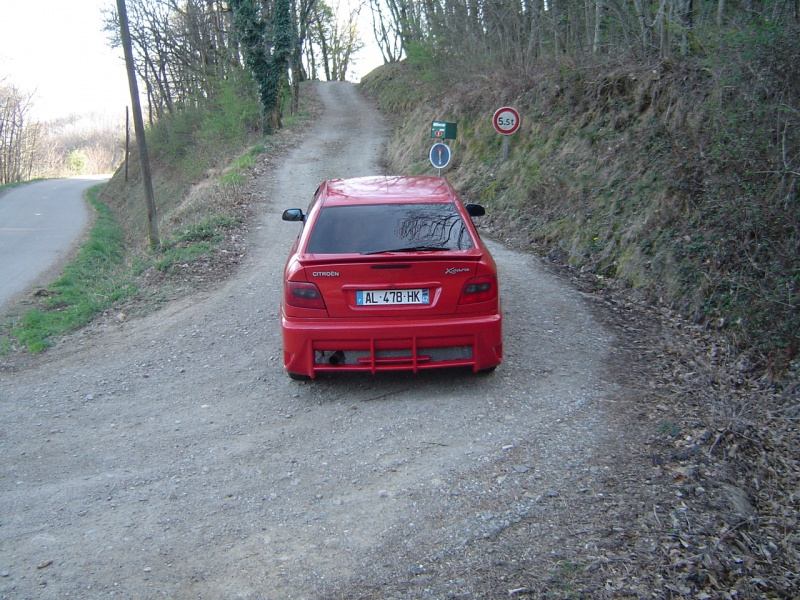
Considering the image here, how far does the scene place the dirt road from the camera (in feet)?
11.6

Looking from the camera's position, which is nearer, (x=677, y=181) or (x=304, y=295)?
(x=304, y=295)

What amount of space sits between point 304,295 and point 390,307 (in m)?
0.70

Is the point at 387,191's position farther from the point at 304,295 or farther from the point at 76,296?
the point at 76,296

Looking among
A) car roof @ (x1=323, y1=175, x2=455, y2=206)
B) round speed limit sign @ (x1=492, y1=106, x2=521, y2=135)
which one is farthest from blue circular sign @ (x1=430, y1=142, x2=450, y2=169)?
car roof @ (x1=323, y1=175, x2=455, y2=206)

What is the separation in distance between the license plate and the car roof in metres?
1.16

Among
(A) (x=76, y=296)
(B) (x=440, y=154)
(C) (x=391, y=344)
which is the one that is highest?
(B) (x=440, y=154)

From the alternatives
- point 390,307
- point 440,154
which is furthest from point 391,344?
point 440,154

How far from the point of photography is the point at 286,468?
15.1ft

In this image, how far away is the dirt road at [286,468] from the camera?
3.54 metres

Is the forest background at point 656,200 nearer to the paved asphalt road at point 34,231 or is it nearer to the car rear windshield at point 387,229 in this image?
the paved asphalt road at point 34,231

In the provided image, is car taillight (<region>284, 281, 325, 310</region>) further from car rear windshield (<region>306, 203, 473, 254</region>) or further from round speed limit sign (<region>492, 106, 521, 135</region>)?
round speed limit sign (<region>492, 106, 521, 135</region>)

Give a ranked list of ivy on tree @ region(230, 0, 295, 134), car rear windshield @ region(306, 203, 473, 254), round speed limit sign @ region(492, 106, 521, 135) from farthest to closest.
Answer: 1. ivy on tree @ region(230, 0, 295, 134)
2. round speed limit sign @ region(492, 106, 521, 135)
3. car rear windshield @ region(306, 203, 473, 254)

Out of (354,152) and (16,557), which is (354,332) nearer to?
(16,557)

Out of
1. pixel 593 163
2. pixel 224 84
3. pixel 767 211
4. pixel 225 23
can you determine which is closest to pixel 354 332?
pixel 767 211
